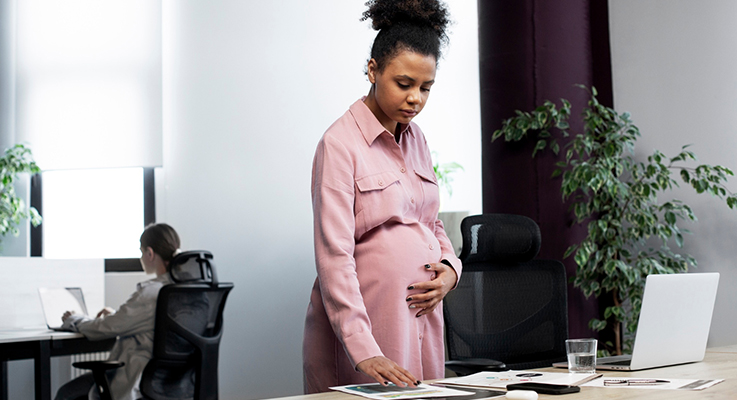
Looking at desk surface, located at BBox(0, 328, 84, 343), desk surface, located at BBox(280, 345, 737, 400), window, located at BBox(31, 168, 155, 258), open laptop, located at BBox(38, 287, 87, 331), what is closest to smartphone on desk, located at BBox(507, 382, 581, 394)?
desk surface, located at BBox(280, 345, 737, 400)

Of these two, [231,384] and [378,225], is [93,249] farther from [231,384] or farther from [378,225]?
[378,225]

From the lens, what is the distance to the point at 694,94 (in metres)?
3.17

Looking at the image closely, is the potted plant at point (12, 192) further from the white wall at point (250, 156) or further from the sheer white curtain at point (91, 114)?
the white wall at point (250, 156)

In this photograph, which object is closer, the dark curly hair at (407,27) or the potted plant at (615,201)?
the dark curly hair at (407,27)

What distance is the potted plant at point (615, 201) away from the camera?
123 inches

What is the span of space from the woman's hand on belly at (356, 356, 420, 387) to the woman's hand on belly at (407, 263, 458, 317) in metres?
0.26

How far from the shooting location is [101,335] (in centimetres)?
326

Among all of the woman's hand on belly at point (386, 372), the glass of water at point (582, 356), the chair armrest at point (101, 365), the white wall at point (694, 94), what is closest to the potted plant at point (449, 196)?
the white wall at point (694, 94)

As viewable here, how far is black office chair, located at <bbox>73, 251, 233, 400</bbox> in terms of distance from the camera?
2.80m

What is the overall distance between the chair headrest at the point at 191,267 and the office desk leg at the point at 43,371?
75 centimetres

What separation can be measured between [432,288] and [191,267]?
5.73ft

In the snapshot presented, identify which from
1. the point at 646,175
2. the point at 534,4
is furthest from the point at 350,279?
the point at 534,4

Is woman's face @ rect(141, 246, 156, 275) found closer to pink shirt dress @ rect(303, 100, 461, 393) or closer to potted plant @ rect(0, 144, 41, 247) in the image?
potted plant @ rect(0, 144, 41, 247)

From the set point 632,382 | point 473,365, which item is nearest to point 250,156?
point 473,365
